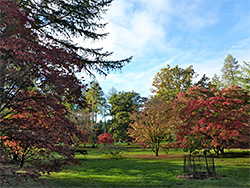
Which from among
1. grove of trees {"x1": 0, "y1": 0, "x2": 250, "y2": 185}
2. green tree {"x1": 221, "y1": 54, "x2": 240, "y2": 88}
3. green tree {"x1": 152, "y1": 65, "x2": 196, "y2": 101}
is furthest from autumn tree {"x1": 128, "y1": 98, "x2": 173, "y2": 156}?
green tree {"x1": 221, "y1": 54, "x2": 240, "y2": 88}

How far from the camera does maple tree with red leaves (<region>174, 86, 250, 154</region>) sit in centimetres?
1140

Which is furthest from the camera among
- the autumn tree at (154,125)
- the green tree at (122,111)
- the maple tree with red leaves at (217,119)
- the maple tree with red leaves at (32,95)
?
the green tree at (122,111)

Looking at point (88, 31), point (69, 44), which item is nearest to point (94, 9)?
point (88, 31)

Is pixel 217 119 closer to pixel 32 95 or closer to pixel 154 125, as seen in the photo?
pixel 154 125

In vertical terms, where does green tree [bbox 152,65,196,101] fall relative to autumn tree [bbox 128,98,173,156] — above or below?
above

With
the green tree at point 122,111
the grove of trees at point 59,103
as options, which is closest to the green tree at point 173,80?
the grove of trees at point 59,103

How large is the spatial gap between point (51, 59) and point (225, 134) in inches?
412

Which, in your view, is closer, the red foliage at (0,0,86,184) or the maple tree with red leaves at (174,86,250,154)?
the red foliage at (0,0,86,184)

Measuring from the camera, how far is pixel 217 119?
38.3 ft

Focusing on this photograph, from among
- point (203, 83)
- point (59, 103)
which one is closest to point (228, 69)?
point (203, 83)

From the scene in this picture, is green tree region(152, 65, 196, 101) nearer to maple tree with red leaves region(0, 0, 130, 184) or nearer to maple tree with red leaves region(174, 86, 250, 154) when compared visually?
maple tree with red leaves region(174, 86, 250, 154)

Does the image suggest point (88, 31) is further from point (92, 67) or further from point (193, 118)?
point (193, 118)

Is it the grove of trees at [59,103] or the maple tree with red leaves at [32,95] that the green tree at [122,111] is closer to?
the grove of trees at [59,103]

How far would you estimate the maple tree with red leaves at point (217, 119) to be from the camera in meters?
11.4
